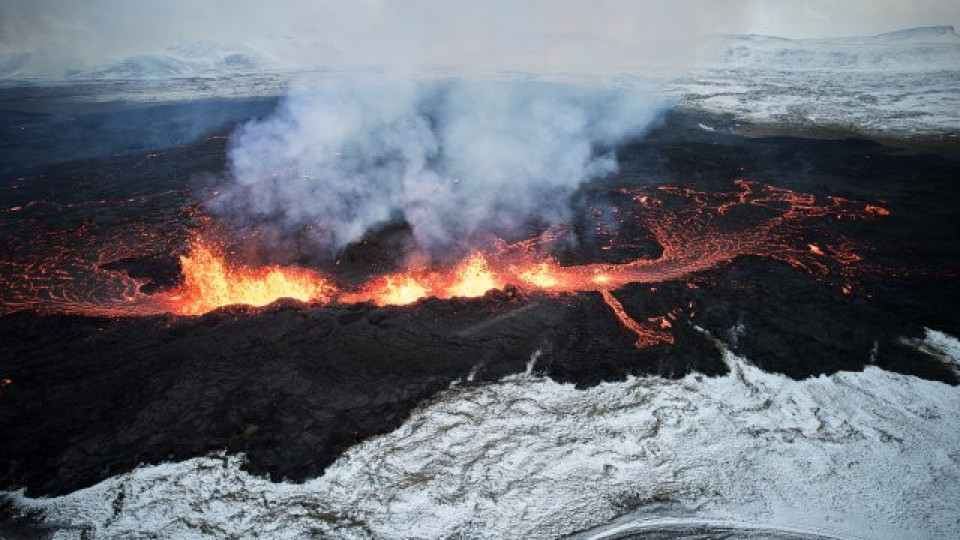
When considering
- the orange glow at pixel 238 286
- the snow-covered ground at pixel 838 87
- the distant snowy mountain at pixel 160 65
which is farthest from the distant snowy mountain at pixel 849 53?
the distant snowy mountain at pixel 160 65

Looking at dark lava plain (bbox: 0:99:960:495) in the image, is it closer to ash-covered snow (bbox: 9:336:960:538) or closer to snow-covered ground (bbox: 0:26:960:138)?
ash-covered snow (bbox: 9:336:960:538)

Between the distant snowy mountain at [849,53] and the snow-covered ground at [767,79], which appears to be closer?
the snow-covered ground at [767,79]

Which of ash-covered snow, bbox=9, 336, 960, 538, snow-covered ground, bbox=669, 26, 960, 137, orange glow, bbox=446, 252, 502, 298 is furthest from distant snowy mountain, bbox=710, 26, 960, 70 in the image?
orange glow, bbox=446, 252, 502, 298

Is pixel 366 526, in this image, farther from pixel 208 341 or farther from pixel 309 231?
pixel 309 231

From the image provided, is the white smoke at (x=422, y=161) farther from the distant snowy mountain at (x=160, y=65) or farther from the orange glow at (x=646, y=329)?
the distant snowy mountain at (x=160, y=65)

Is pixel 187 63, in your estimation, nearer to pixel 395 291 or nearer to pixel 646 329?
pixel 395 291

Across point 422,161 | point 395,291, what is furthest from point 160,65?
point 395,291
